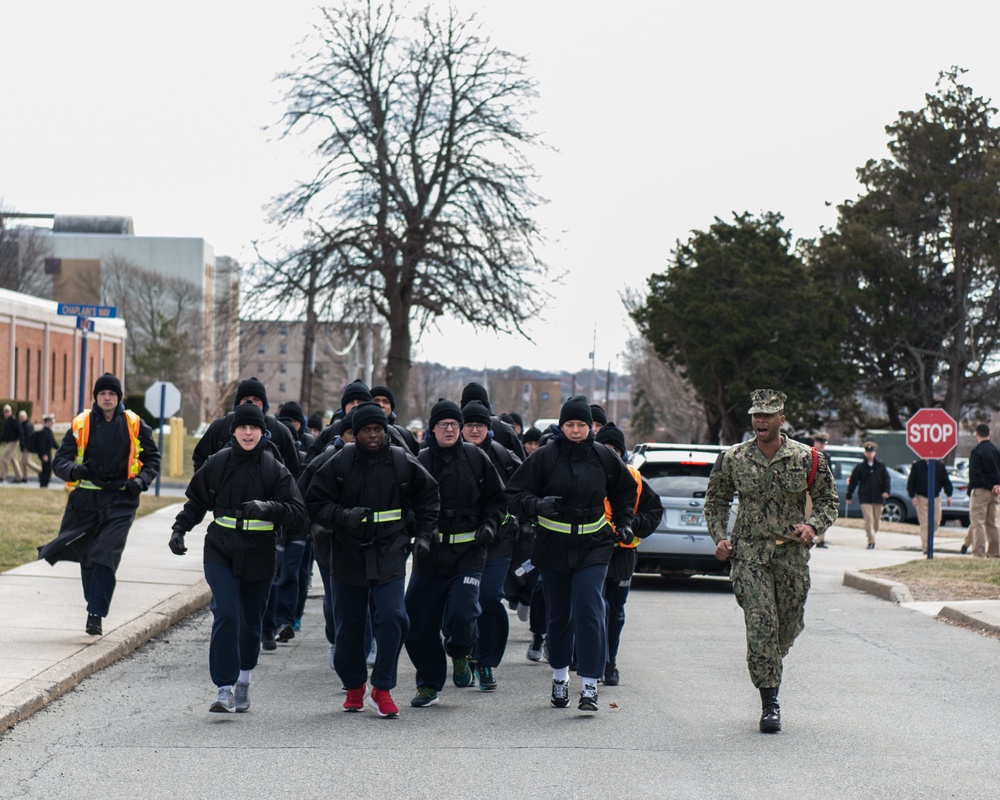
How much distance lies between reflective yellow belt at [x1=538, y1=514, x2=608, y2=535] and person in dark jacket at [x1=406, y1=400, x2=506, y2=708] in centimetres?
36

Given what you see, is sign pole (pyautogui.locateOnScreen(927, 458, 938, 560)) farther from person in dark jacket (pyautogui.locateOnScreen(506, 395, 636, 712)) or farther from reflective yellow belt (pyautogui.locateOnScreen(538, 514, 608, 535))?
reflective yellow belt (pyautogui.locateOnScreen(538, 514, 608, 535))

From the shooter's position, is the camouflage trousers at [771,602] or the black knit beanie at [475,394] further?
the black knit beanie at [475,394]

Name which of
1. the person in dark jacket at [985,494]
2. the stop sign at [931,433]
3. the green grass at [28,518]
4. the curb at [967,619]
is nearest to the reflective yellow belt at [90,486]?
the green grass at [28,518]

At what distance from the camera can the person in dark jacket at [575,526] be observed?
29.2 ft

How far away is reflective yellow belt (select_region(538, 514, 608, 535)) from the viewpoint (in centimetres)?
895

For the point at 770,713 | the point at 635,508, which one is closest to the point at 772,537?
the point at 770,713

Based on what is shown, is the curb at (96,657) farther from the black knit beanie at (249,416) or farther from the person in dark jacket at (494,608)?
the person in dark jacket at (494,608)

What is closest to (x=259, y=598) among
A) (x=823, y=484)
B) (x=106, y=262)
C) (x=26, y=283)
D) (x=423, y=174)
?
(x=823, y=484)

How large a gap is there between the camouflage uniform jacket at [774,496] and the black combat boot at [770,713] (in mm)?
772

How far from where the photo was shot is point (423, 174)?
3972 cm

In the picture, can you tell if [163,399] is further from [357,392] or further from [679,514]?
[357,392]

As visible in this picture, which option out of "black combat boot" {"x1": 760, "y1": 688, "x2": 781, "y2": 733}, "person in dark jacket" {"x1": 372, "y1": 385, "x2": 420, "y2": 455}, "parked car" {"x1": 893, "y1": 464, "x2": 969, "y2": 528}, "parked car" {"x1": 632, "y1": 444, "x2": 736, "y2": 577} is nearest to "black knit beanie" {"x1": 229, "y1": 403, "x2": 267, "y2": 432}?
"person in dark jacket" {"x1": 372, "y1": 385, "x2": 420, "y2": 455}

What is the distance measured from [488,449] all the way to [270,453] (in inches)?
81.0

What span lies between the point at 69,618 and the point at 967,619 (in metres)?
8.15
